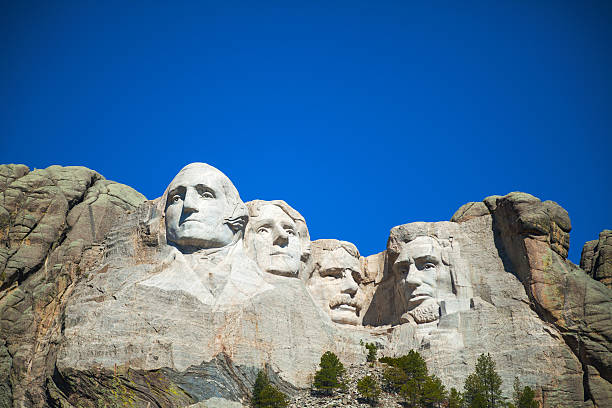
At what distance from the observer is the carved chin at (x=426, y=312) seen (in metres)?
29.4

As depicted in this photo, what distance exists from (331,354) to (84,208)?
9.92 meters

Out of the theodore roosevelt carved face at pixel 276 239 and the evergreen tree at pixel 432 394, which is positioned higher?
the theodore roosevelt carved face at pixel 276 239

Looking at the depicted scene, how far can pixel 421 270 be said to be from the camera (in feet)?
99.8

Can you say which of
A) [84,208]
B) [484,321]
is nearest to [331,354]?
[484,321]

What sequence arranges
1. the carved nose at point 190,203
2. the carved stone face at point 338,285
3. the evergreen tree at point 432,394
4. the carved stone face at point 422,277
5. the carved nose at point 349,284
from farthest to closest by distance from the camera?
the carved nose at point 349,284 < the carved stone face at point 338,285 < the carved stone face at point 422,277 < the carved nose at point 190,203 < the evergreen tree at point 432,394

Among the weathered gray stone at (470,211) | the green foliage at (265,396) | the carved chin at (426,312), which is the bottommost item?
the green foliage at (265,396)

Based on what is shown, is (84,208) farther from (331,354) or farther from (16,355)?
(331,354)

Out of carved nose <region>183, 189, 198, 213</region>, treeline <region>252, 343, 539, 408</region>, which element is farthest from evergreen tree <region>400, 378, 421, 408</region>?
carved nose <region>183, 189, 198, 213</region>

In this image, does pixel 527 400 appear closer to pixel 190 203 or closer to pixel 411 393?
pixel 411 393

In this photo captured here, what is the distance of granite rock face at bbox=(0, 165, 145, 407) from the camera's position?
1040 inches

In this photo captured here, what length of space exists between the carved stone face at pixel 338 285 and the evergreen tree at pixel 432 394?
579 centimetres

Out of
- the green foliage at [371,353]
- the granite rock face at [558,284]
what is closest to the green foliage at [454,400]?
the green foliage at [371,353]

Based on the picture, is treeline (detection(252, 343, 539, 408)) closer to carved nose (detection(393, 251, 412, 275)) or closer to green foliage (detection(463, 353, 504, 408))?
green foliage (detection(463, 353, 504, 408))

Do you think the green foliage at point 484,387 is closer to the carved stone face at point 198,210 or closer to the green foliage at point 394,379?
the green foliage at point 394,379
